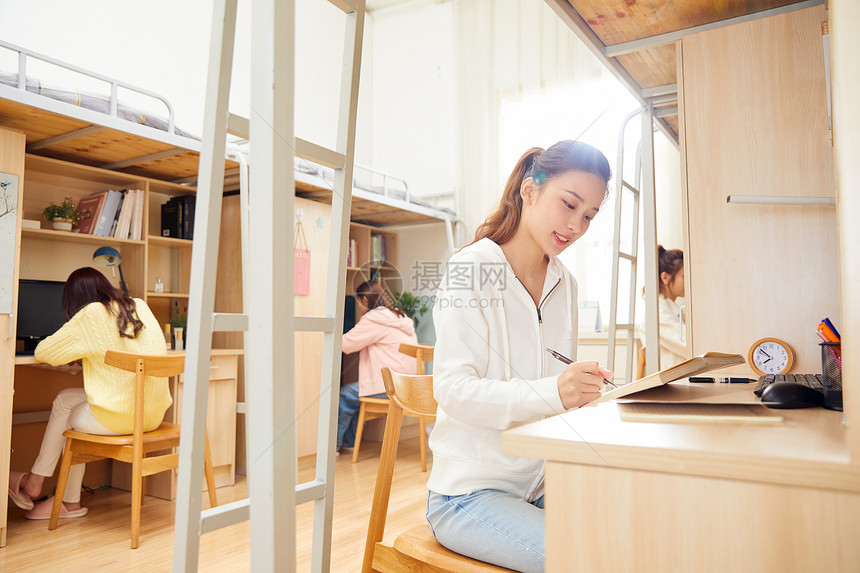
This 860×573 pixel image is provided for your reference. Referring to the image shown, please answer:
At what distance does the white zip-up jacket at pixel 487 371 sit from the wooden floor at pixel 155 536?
1.36 metres

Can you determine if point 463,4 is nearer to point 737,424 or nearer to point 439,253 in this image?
point 439,253

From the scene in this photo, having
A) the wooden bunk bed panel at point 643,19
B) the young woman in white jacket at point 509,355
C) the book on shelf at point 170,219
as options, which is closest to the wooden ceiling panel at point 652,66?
the wooden bunk bed panel at point 643,19

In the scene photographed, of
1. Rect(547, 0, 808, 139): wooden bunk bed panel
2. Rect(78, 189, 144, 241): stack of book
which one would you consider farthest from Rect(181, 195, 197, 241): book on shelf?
Rect(547, 0, 808, 139): wooden bunk bed panel

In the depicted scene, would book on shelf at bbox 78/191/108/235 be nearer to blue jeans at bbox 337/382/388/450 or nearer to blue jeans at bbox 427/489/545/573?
blue jeans at bbox 337/382/388/450

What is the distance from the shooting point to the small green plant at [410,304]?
505 cm

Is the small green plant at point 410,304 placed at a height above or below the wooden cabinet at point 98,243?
below

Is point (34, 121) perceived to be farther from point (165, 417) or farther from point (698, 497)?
point (698, 497)

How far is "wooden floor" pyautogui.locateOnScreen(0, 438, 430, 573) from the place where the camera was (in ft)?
7.36

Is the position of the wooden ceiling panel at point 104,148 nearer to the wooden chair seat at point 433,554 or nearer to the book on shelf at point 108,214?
the book on shelf at point 108,214

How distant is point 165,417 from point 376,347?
1399 mm

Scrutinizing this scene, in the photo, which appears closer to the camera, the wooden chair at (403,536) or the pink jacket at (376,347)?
the wooden chair at (403,536)

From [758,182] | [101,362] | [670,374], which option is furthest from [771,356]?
[101,362]

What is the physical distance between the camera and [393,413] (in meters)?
1.50

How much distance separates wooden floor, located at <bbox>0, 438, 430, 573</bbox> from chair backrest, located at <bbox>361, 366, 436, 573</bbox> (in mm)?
1029
